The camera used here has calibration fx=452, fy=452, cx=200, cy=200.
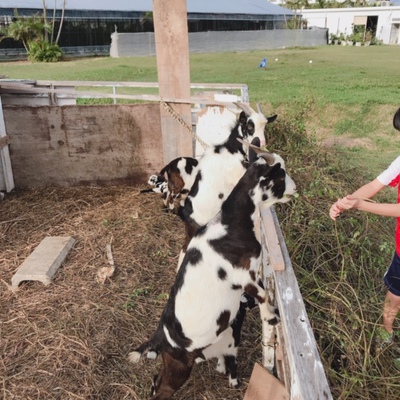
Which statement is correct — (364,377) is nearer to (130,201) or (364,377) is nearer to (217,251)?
(217,251)

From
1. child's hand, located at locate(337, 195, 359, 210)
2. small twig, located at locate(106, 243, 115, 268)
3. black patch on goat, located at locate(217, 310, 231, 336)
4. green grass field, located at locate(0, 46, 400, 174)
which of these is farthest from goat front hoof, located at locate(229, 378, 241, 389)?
green grass field, located at locate(0, 46, 400, 174)

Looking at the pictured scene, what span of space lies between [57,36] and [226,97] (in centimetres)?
2611

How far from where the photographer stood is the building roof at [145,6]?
100ft

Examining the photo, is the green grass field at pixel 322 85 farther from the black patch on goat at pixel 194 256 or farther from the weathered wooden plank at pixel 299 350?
the weathered wooden plank at pixel 299 350

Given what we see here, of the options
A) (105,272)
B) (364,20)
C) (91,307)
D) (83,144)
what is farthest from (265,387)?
(364,20)

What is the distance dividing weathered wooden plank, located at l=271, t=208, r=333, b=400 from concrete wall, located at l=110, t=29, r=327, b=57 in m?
30.4

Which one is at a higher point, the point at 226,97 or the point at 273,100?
the point at 226,97

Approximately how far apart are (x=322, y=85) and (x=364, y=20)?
38897 mm

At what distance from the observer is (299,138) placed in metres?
6.86

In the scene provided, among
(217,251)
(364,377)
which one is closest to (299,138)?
(217,251)

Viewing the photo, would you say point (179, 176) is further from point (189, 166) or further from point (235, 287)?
point (235, 287)

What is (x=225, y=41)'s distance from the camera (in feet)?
121

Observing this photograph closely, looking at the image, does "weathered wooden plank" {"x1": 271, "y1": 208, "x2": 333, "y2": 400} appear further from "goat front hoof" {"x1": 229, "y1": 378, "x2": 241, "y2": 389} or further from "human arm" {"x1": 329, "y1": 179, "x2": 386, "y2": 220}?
"goat front hoof" {"x1": 229, "y1": 378, "x2": 241, "y2": 389}

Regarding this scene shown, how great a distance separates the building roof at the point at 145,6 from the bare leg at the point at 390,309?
31.2 meters
